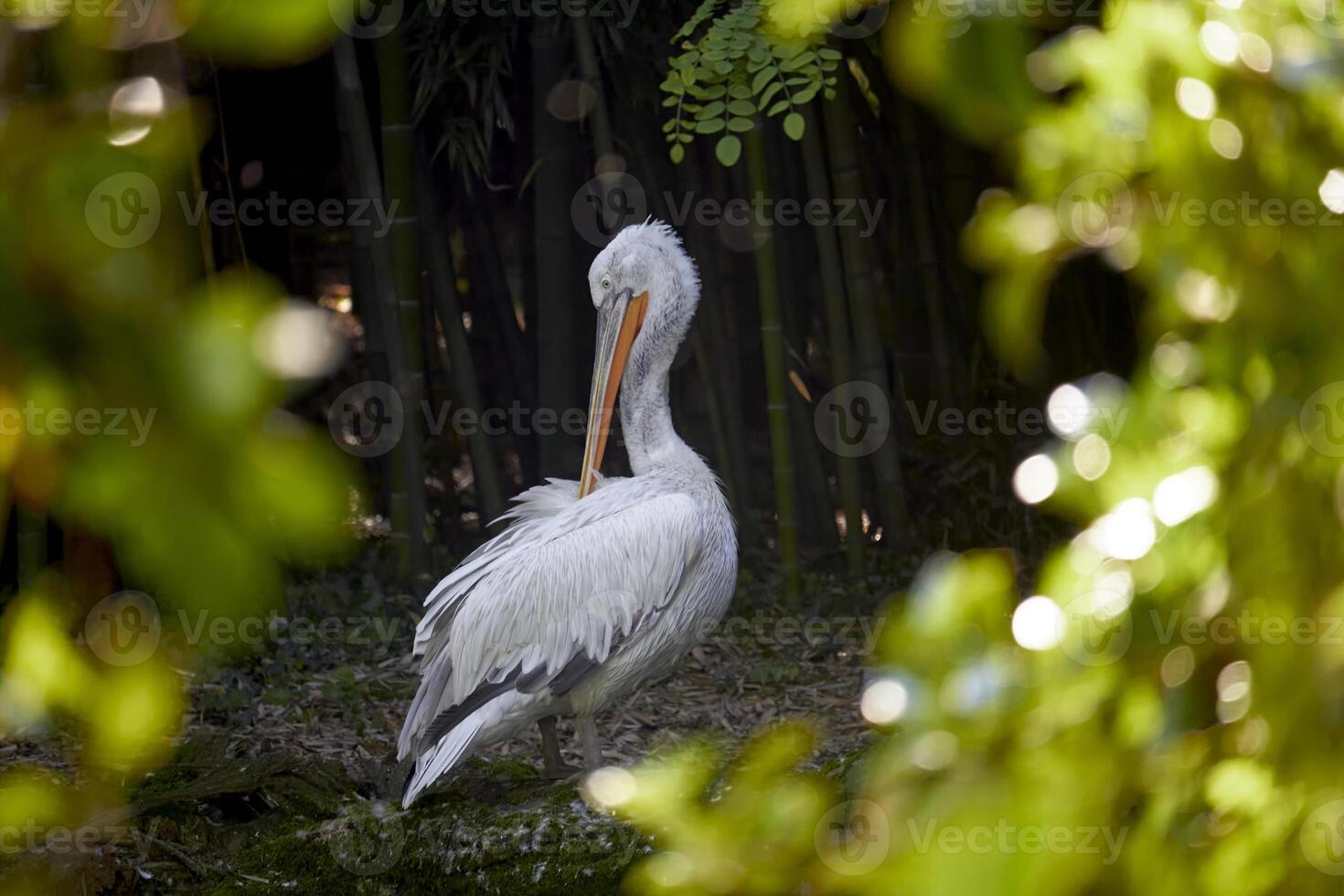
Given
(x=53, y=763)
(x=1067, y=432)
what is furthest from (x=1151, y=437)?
(x=53, y=763)

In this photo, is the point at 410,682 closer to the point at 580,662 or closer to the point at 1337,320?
the point at 580,662

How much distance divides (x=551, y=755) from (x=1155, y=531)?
2880 millimetres

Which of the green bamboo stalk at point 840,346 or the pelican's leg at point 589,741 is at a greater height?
the green bamboo stalk at point 840,346

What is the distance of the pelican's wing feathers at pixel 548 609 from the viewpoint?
3.22m

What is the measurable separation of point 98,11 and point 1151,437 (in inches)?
20.3

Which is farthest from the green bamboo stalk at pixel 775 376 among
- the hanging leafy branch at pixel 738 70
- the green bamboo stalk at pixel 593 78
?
the hanging leafy branch at pixel 738 70

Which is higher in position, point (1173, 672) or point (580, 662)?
point (1173, 672)

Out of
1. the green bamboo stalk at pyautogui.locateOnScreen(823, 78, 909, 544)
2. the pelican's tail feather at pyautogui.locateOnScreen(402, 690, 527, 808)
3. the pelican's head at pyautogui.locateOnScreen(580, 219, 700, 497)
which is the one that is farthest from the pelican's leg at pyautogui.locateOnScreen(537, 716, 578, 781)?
the green bamboo stalk at pyautogui.locateOnScreen(823, 78, 909, 544)

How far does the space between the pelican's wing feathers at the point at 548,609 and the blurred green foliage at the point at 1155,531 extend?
2.58 m

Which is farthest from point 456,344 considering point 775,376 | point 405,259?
point 775,376

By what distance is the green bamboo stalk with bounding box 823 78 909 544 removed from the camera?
199 inches

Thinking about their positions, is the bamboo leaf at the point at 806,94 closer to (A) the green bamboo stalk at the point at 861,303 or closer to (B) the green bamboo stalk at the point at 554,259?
(A) the green bamboo stalk at the point at 861,303

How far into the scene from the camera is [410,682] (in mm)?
4617

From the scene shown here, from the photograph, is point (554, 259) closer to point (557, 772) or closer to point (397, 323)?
point (397, 323)
